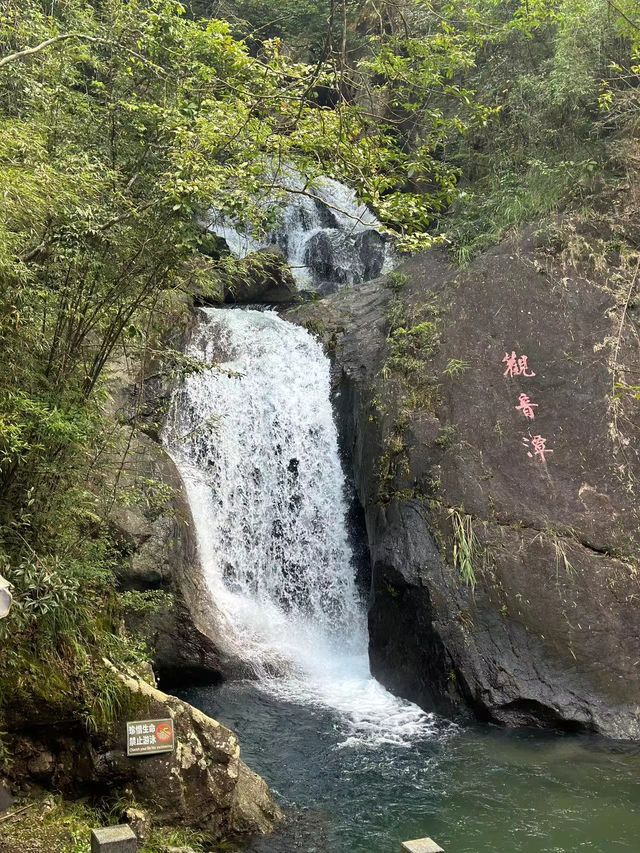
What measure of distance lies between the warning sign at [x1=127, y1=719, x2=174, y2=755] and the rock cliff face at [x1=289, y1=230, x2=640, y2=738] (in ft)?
14.2

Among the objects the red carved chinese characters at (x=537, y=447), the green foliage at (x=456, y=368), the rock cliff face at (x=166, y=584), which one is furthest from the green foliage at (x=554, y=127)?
the rock cliff face at (x=166, y=584)

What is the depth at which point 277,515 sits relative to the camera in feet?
37.3

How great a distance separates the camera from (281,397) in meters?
12.2

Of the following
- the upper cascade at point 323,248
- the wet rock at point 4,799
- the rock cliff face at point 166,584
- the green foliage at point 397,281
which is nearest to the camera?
the wet rock at point 4,799

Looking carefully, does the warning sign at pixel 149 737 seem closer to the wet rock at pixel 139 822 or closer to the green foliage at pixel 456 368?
the wet rock at pixel 139 822

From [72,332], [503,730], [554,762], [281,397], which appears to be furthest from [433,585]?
[72,332]

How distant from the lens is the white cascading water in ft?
33.6

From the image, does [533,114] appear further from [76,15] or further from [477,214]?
[76,15]

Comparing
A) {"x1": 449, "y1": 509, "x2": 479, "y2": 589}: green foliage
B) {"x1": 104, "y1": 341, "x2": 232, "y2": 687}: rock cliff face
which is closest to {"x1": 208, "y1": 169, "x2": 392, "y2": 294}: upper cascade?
{"x1": 104, "y1": 341, "x2": 232, "y2": 687}: rock cliff face

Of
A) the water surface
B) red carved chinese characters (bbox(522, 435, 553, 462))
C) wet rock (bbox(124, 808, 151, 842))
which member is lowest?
the water surface

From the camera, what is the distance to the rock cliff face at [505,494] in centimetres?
855

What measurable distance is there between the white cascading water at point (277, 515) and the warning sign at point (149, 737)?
162 inches

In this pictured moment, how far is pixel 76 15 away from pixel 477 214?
255 inches

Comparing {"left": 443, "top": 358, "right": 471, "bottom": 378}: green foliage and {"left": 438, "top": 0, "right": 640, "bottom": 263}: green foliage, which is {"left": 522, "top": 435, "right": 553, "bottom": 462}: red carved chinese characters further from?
{"left": 438, "top": 0, "right": 640, "bottom": 263}: green foliage
